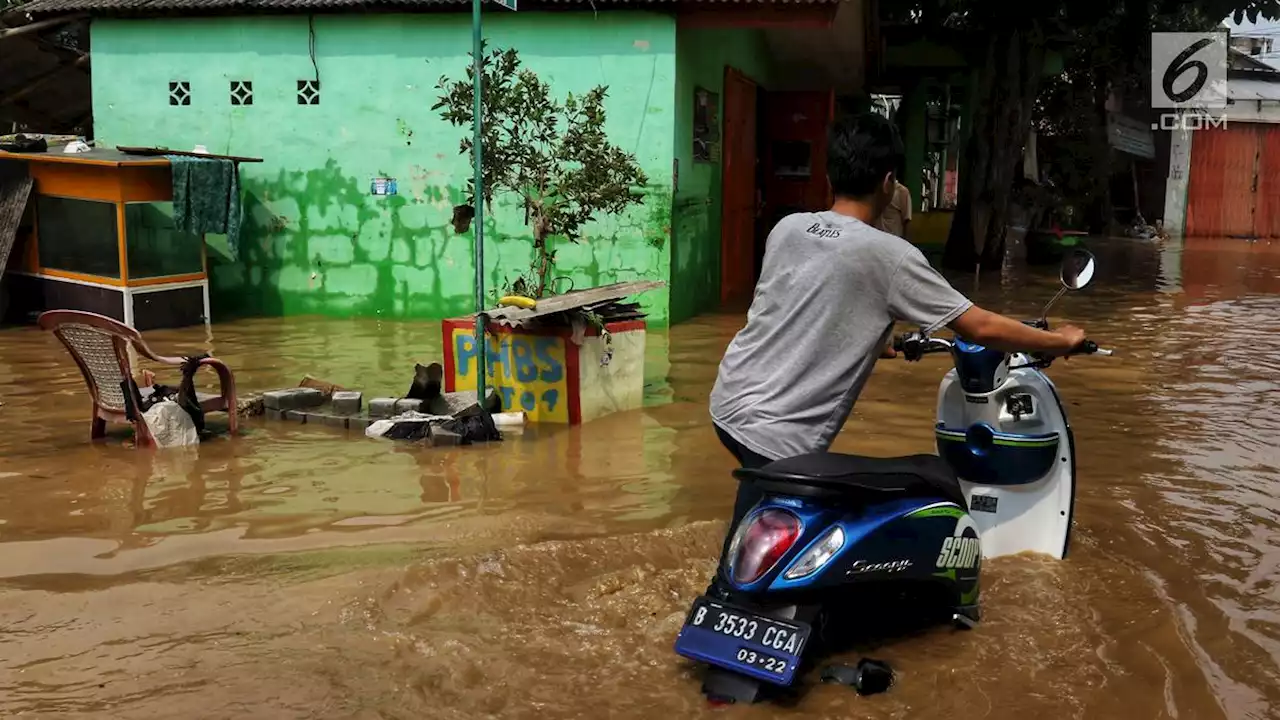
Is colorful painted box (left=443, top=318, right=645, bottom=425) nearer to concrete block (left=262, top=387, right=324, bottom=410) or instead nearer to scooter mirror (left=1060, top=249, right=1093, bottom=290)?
concrete block (left=262, top=387, right=324, bottom=410)

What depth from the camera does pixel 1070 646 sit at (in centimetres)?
411

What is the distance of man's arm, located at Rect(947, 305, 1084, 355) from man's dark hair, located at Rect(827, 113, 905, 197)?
0.48m

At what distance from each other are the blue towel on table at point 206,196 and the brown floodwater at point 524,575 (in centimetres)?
333

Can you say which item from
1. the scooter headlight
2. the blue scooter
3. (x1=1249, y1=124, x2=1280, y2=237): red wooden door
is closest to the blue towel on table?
the blue scooter

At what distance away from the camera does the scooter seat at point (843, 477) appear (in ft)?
11.0

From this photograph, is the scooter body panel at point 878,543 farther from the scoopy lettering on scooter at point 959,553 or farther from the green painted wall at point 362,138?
the green painted wall at point 362,138

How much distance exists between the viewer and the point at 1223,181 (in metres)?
29.1

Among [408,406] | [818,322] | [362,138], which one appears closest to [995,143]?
[362,138]

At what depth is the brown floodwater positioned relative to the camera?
3711 millimetres

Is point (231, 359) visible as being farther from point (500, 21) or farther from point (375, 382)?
point (500, 21)

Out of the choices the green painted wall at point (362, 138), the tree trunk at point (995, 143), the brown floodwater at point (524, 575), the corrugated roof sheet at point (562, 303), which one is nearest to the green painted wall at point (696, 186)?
the green painted wall at point (362, 138)

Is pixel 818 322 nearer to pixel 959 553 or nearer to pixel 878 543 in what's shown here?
pixel 878 543

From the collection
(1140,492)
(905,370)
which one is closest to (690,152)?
(905,370)

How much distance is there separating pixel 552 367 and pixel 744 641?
4.44 m
